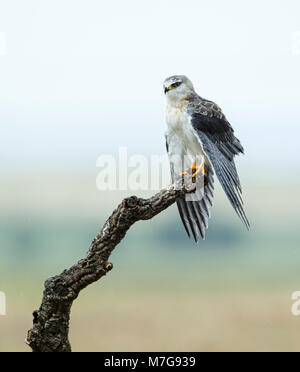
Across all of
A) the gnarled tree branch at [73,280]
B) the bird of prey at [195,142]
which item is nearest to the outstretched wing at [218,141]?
the bird of prey at [195,142]

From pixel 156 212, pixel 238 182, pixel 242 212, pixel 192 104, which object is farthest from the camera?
pixel 192 104

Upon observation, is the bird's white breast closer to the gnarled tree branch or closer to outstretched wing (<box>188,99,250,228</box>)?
outstretched wing (<box>188,99,250,228</box>)

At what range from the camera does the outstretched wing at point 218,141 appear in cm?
677

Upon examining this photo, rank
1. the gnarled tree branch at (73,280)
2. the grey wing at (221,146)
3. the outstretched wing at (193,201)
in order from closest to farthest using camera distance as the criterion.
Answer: the gnarled tree branch at (73,280) < the grey wing at (221,146) < the outstretched wing at (193,201)

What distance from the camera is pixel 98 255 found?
5297mm

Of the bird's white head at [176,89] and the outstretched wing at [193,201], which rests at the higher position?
the bird's white head at [176,89]

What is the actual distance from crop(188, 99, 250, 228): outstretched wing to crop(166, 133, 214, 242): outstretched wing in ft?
1.35

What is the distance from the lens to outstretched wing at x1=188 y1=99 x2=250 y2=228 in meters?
6.77

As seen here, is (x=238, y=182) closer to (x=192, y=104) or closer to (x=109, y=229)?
(x=192, y=104)

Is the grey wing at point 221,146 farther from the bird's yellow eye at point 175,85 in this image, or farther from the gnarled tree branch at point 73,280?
the gnarled tree branch at point 73,280

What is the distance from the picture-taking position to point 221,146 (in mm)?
7328

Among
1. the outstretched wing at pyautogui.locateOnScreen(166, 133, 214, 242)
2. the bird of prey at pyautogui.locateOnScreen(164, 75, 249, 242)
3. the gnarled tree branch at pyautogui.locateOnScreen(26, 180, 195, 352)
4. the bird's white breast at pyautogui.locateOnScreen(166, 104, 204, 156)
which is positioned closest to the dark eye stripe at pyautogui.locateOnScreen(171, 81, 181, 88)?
the bird of prey at pyautogui.locateOnScreen(164, 75, 249, 242)
